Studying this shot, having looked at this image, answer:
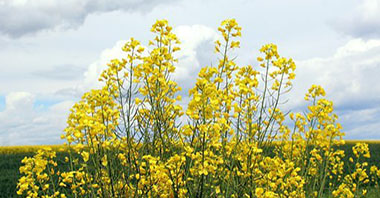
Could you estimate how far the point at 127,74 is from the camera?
4148 millimetres

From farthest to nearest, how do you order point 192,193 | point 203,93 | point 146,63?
point 146,63 < point 192,193 < point 203,93

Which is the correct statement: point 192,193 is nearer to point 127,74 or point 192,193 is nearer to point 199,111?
point 199,111

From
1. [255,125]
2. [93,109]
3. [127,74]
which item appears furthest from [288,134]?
[93,109]

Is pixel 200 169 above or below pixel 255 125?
below

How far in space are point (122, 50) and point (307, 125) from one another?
242 cm

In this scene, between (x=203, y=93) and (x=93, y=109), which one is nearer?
(x=203, y=93)

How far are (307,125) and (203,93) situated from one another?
2.20 m

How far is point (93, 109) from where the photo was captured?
11.8ft

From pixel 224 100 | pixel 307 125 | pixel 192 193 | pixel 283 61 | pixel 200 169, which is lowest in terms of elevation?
pixel 192 193

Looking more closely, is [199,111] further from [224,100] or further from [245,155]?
[245,155]

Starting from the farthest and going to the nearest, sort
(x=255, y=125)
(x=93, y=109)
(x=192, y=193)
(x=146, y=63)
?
(x=255, y=125), (x=146, y=63), (x=93, y=109), (x=192, y=193)

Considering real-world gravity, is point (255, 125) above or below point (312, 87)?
below

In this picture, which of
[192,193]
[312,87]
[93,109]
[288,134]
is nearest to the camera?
[192,193]

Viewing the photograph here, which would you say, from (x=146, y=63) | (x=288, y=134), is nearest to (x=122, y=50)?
(x=146, y=63)
